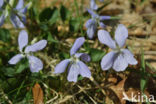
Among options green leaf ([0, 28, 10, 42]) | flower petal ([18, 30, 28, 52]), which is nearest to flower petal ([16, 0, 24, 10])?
green leaf ([0, 28, 10, 42])

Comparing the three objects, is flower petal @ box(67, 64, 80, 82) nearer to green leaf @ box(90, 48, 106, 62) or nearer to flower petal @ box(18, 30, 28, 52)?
green leaf @ box(90, 48, 106, 62)

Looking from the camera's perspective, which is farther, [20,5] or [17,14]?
[20,5]

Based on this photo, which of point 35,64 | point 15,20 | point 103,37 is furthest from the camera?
point 15,20

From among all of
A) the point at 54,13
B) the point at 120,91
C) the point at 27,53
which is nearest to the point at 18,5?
the point at 54,13

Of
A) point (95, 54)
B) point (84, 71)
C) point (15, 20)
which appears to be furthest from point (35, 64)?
point (15, 20)

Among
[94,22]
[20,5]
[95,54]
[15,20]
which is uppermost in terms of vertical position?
Answer: [20,5]

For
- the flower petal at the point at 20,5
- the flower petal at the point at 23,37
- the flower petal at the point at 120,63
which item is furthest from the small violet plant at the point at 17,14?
the flower petal at the point at 120,63

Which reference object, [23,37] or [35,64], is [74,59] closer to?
[35,64]

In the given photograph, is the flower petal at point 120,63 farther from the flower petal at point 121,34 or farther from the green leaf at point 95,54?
the green leaf at point 95,54
